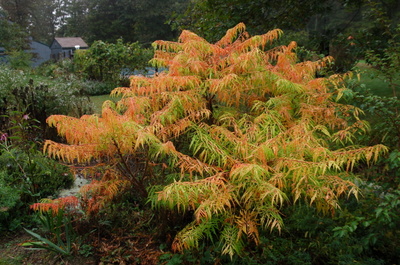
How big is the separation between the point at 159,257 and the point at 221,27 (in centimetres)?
649

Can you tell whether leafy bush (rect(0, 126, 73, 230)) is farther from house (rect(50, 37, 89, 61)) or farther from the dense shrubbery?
house (rect(50, 37, 89, 61))

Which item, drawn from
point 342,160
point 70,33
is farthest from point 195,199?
point 70,33

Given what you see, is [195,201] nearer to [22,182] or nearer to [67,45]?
[22,182]

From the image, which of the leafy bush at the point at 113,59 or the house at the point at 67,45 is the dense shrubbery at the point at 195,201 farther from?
the house at the point at 67,45

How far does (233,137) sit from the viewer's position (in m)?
2.91

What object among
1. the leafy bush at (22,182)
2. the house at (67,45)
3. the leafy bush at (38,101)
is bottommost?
the leafy bush at (22,182)

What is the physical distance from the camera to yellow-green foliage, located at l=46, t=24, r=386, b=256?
2529 millimetres

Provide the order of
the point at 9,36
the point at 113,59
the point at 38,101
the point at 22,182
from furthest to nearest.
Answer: the point at 9,36 → the point at 113,59 → the point at 38,101 → the point at 22,182

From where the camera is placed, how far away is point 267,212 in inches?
104

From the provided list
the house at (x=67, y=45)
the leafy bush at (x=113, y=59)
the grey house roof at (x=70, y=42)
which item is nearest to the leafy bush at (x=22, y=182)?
the leafy bush at (x=113, y=59)

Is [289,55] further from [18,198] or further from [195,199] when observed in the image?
[18,198]

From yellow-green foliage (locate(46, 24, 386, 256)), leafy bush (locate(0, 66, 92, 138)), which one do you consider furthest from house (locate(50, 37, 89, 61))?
yellow-green foliage (locate(46, 24, 386, 256))

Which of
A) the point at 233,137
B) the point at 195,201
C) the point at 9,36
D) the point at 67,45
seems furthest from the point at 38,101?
the point at 67,45

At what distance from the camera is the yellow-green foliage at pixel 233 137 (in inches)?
99.6
